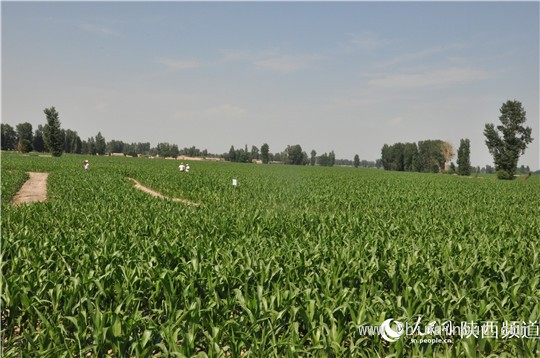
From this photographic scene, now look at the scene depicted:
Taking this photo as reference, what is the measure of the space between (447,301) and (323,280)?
1.74 meters

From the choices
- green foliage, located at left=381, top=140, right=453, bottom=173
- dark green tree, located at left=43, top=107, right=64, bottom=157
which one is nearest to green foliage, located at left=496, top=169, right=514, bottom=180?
green foliage, located at left=381, top=140, right=453, bottom=173

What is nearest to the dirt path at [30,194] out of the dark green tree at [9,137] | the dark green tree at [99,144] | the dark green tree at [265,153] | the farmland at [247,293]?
the farmland at [247,293]

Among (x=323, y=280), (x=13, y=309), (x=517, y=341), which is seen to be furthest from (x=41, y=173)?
(x=517, y=341)

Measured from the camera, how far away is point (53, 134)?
2803 inches

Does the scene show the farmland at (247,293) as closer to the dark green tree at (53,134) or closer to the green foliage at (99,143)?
the dark green tree at (53,134)

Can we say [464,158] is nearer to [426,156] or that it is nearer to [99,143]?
[426,156]

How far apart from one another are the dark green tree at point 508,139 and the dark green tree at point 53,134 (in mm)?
86509

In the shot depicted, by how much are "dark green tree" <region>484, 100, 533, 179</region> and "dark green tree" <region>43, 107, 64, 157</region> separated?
8651cm

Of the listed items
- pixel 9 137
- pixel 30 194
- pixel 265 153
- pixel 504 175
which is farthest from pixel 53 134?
pixel 265 153

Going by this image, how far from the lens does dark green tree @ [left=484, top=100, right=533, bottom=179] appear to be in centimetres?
5712

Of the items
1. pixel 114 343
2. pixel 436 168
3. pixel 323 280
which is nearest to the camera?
pixel 114 343

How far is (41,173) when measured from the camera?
111 feet

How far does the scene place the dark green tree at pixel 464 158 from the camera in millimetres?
93312

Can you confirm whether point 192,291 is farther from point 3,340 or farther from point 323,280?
point 3,340
